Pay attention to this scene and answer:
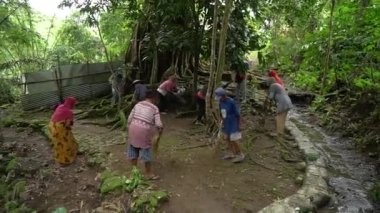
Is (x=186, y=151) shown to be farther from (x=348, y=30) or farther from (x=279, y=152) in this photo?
(x=348, y=30)

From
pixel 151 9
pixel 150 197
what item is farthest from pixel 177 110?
pixel 150 197

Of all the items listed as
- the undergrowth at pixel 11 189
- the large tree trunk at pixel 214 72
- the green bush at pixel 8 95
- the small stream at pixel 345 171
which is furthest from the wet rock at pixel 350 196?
the green bush at pixel 8 95

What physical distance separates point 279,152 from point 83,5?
679 centimetres

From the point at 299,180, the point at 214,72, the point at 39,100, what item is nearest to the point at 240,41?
the point at 214,72

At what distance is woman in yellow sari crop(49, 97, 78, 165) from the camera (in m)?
7.67

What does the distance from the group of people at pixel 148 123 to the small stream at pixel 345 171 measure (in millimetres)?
1333

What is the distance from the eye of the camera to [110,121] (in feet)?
35.9

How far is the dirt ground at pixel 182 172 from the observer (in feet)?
19.2

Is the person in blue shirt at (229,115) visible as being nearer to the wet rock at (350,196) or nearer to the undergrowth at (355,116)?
the wet rock at (350,196)

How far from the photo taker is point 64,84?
566 inches

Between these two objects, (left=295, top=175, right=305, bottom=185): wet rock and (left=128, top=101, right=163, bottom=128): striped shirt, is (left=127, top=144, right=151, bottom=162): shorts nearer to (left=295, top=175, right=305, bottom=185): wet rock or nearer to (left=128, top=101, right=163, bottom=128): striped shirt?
(left=128, top=101, right=163, bottom=128): striped shirt

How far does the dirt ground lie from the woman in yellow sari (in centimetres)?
24

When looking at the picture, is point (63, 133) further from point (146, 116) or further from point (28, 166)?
point (146, 116)

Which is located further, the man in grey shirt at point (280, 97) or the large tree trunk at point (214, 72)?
the man in grey shirt at point (280, 97)
